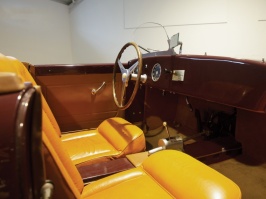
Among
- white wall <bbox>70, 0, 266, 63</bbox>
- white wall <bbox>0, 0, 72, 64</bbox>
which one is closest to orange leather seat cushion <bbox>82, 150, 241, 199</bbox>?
white wall <bbox>70, 0, 266, 63</bbox>

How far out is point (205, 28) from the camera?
2109 mm

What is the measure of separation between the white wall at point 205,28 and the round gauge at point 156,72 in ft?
2.93

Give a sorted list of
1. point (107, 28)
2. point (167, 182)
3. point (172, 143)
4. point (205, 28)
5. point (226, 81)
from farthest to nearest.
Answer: point (107, 28), point (205, 28), point (172, 143), point (226, 81), point (167, 182)

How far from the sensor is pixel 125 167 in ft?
3.15

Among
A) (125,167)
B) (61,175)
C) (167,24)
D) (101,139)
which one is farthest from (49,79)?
(167,24)

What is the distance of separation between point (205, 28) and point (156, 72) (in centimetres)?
100

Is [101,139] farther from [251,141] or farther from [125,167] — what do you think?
[251,141]

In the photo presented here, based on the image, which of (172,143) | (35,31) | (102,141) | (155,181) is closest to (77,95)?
(102,141)

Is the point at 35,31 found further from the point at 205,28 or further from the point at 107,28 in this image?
the point at 205,28

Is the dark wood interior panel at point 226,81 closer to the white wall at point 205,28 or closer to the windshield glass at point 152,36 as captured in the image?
the white wall at point 205,28

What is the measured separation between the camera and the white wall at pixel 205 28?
70.0 inches

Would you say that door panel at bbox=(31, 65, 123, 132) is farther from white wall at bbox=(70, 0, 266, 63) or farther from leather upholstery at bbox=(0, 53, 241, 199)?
white wall at bbox=(70, 0, 266, 63)

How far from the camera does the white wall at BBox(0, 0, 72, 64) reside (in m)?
3.79

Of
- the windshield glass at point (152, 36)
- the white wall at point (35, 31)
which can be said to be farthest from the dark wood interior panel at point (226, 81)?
the white wall at point (35, 31)
